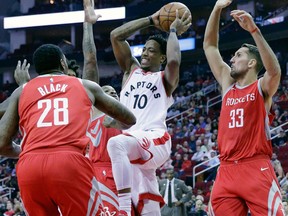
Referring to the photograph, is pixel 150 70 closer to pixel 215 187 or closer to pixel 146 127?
pixel 146 127

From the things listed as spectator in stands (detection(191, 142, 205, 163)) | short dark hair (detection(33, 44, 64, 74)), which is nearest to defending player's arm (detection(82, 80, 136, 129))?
short dark hair (detection(33, 44, 64, 74))

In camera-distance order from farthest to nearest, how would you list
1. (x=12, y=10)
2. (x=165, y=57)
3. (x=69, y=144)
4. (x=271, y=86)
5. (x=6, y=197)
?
(x=12, y=10)
(x=6, y=197)
(x=165, y=57)
(x=271, y=86)
(x=69, y=144)

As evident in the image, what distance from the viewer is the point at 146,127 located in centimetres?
727

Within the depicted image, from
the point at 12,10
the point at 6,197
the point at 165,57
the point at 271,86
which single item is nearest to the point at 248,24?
the point at 271,86

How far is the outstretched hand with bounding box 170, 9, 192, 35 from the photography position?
300 inches

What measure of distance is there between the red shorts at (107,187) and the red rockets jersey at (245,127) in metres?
1.32

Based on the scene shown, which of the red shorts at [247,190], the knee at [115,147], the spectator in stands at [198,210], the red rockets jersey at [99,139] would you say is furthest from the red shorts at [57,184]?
the spectator in stands at [198,210]

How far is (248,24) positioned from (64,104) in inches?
95.0

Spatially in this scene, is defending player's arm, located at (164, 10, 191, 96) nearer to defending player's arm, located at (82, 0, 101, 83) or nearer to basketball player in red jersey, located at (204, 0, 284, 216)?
basketball player in red jersey, located at (204, 0, 284, 216)

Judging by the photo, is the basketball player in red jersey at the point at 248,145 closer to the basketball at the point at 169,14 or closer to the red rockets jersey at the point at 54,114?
the basketball at the point at 169,14

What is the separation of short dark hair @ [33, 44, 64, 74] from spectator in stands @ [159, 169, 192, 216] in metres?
8.21

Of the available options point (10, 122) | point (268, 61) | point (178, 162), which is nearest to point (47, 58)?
point (10, 122)

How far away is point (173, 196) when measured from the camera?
13.7 meters

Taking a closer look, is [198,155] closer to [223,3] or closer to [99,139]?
[99,139]
